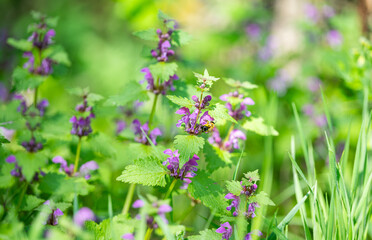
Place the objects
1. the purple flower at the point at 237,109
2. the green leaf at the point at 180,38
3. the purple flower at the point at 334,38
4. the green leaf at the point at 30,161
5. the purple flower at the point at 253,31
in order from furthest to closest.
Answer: the purple flower at the point at 253,31, the purple flower at the point at 334,38, the purple flower at the point at 237,109, the green leaf at the point at 180,38, the green leaf at the point at 30,161

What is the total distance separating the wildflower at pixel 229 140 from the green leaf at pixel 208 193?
40cm

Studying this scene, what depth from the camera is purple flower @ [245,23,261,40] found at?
484 centimetres

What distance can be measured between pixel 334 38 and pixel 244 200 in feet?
9.83

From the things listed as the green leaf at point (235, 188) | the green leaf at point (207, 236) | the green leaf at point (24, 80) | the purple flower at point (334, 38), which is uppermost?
the purple flower at point (334, 38)

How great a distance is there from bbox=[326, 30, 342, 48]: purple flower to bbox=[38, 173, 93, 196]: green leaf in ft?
10.2

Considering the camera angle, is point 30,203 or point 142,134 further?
point 142,134

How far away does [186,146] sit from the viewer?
136cm

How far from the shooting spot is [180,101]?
1387 mm

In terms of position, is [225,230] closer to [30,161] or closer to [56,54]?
[30,161]

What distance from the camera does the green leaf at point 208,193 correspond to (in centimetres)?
142

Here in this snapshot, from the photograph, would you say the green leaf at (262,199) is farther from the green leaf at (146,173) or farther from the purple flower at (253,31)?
the purple flower at (253,31)

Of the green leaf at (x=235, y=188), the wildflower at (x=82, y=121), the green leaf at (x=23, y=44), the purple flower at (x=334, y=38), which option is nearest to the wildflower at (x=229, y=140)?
the green leaf at (x=235, y=188)

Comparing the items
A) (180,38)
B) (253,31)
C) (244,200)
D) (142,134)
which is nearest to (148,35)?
(180,38)

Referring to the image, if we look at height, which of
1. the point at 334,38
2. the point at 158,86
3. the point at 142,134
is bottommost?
the point at 142,134
